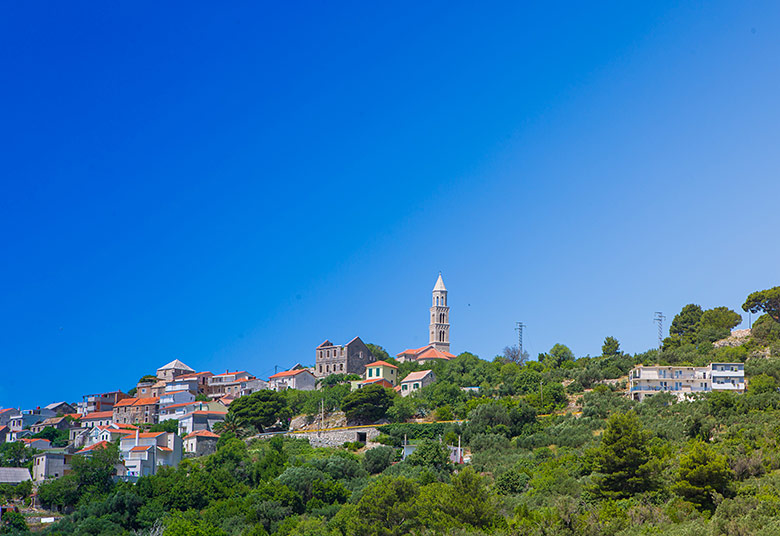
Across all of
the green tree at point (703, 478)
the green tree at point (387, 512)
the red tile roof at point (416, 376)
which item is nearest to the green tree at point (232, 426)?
the red tile roof at point (416, 376)

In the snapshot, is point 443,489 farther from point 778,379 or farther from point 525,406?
point 778,379

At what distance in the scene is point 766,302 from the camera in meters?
89.9

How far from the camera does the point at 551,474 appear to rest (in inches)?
1946

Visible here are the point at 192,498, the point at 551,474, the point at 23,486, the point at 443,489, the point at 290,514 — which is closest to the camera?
the point at 443,489

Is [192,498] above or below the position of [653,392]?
below

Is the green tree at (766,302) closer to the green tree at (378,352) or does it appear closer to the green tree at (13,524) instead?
the green tree at (378,352)

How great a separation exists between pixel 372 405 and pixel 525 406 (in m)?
15.6

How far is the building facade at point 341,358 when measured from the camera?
103188 millimetres

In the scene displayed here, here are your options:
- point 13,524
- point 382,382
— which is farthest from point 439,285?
point 13,524

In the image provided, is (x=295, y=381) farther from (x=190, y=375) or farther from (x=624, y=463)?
(x=624, y=463)

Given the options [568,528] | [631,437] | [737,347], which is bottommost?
[568,528]

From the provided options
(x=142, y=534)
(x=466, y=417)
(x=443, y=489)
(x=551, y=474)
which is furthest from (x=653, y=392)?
(x=142, y=534)

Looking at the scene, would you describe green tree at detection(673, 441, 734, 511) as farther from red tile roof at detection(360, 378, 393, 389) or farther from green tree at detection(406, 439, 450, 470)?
red tile roof at detection(360, 378, 393, 389)

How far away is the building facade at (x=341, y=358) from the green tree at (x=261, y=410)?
70.1 ft
